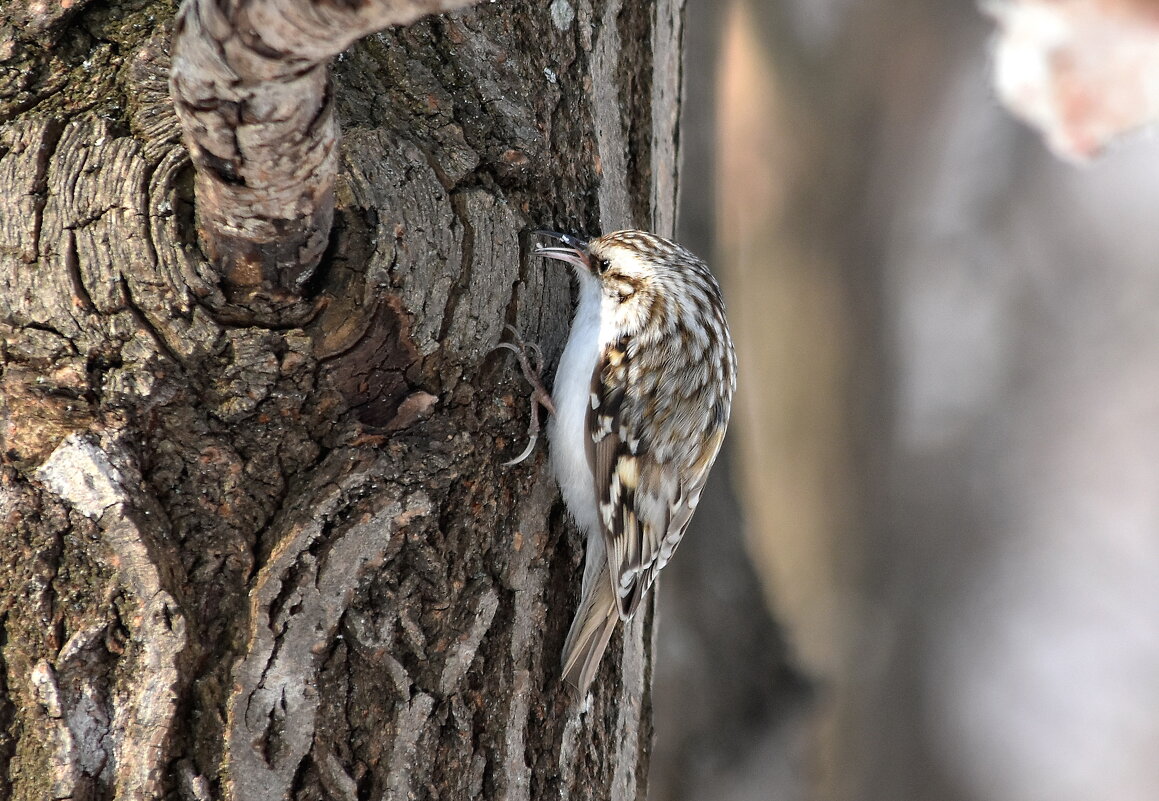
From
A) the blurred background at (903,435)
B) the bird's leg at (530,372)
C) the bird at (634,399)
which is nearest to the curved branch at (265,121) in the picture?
the bird's leg at (530,372)

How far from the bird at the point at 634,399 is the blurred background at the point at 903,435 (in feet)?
4.05

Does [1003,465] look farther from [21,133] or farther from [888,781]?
[21,133]

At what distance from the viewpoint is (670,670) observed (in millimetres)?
3586

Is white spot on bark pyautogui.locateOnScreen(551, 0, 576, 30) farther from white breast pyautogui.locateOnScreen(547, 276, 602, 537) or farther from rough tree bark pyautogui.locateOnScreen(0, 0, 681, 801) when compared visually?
white breast pyautogui.locateOnScreen(547, 276, 602, 537)

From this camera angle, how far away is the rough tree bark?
1279 mm

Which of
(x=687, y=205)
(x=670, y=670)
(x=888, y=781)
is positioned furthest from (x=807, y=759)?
(x=687, y=205)

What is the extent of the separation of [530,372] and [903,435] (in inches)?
85.5

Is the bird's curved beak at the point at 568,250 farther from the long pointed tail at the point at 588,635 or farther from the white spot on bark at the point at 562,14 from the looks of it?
the long pointed tail at the point at 588,635

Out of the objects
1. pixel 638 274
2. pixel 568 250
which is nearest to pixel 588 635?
pixel 568 250

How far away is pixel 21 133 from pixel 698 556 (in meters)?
2.70

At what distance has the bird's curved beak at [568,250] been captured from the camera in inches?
67.0

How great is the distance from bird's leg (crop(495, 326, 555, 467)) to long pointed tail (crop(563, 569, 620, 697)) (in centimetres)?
27

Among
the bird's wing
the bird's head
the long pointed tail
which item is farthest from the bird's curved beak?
the long pointed tail

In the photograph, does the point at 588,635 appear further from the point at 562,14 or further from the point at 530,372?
the point at 562,14
